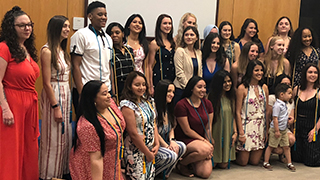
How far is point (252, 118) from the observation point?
471cm

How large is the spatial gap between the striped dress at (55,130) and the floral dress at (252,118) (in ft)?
6.75

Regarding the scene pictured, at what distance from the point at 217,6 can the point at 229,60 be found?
1429 millimetres

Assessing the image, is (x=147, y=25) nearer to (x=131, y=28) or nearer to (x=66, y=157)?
(x=131, y=28)

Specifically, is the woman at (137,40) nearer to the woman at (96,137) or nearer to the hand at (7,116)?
the woman at (96,137)

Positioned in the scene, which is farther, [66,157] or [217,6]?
[217,6]

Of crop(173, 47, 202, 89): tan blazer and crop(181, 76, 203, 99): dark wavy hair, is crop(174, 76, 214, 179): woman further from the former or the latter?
crop(173, 47, 202, 89): tan blazer

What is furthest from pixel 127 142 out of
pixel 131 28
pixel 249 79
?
pixel 249 79

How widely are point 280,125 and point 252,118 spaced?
1.04 ft

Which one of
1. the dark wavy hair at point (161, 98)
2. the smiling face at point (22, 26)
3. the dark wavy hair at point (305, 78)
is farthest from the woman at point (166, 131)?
the dark wavy hair at point (305, 78)

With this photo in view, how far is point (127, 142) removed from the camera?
363 cm

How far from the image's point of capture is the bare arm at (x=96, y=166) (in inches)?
122

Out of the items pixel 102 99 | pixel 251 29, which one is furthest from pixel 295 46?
pixel 102 99

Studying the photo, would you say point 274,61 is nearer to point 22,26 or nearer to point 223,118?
point 223,118

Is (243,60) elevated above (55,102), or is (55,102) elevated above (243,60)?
(243,60)
